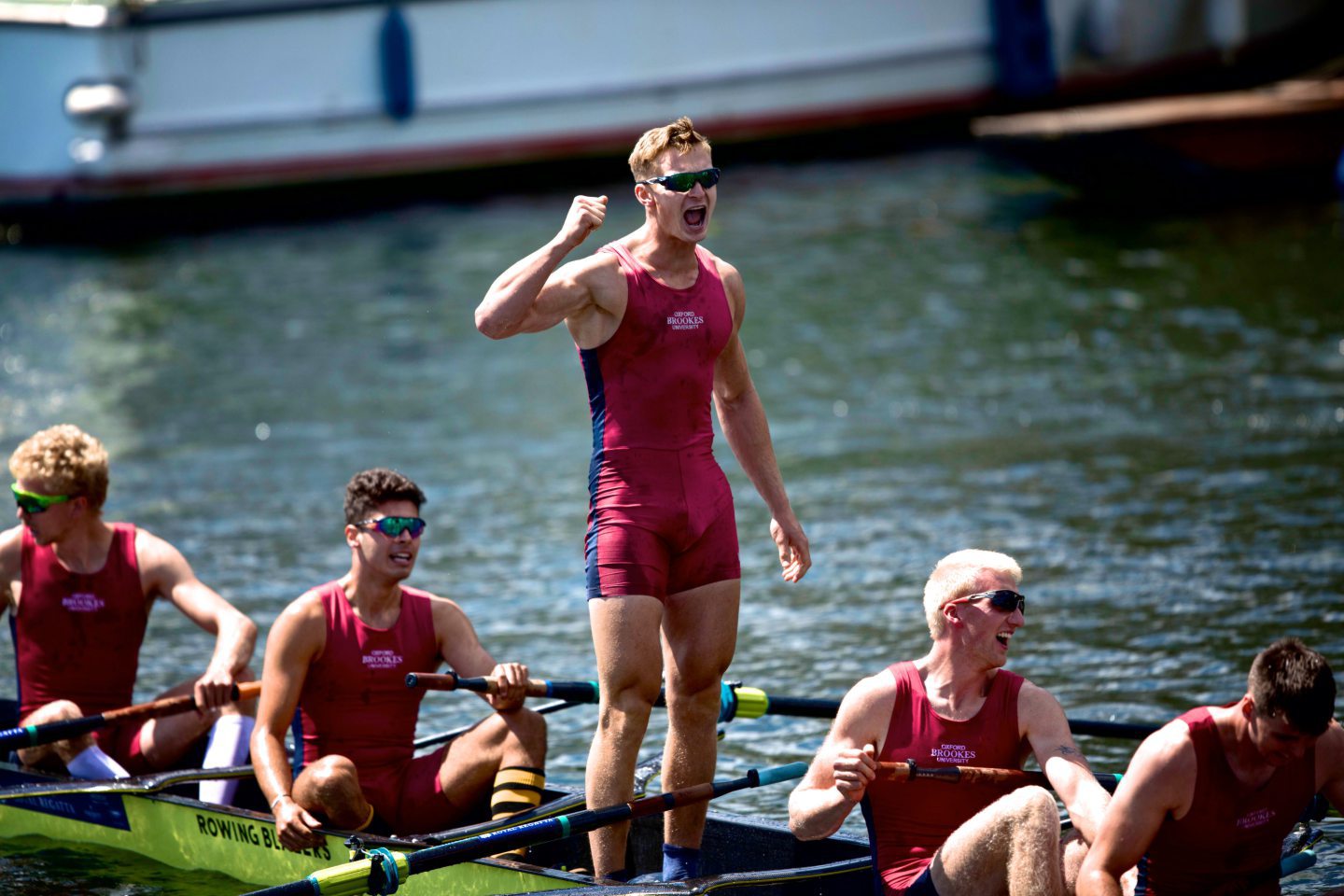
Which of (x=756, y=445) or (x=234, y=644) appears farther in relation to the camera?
(x=234, y=644)

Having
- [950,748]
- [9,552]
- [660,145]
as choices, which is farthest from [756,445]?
[9,552]

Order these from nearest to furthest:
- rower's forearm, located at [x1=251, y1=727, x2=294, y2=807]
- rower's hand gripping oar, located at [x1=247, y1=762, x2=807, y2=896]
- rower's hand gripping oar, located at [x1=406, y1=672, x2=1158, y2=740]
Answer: rower's hand gripping oar, located at [x1=247, y1=762, x2=807, y2=896] → rower's forearm, located at [x1=251, y1=727, x2=294, y2=807] → rower's hand gripping oar, located at [x1=406, y1=672, x2=1158, y2=740]

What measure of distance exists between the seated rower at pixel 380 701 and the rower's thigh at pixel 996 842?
2064 mm

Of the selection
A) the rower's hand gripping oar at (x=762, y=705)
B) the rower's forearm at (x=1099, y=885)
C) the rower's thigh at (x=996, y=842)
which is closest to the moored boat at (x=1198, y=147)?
the rower's hand gripping oar at (x=762, y=705)

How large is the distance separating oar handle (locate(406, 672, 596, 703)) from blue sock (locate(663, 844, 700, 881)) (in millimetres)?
880

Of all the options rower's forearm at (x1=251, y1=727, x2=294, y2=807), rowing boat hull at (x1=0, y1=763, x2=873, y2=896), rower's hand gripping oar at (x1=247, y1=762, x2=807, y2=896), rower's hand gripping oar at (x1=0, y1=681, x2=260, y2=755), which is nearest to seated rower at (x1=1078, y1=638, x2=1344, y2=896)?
rowing boat hull at (x1=0, y1=763, x2=873, y2=896)

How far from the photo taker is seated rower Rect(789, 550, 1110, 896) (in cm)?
596

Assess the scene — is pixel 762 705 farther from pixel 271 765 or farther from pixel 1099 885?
pixel 1099 885

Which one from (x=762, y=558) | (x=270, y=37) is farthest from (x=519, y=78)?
(x=762, y=558)

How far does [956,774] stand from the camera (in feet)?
20.1

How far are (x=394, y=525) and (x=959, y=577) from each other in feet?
7.95

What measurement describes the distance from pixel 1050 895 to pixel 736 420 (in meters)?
2.26

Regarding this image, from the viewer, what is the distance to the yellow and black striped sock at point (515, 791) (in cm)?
746

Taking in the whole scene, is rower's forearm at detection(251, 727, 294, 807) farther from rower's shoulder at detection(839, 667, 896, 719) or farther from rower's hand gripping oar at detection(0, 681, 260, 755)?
rower's shoulder at detection(839, 667, 896, 719)
